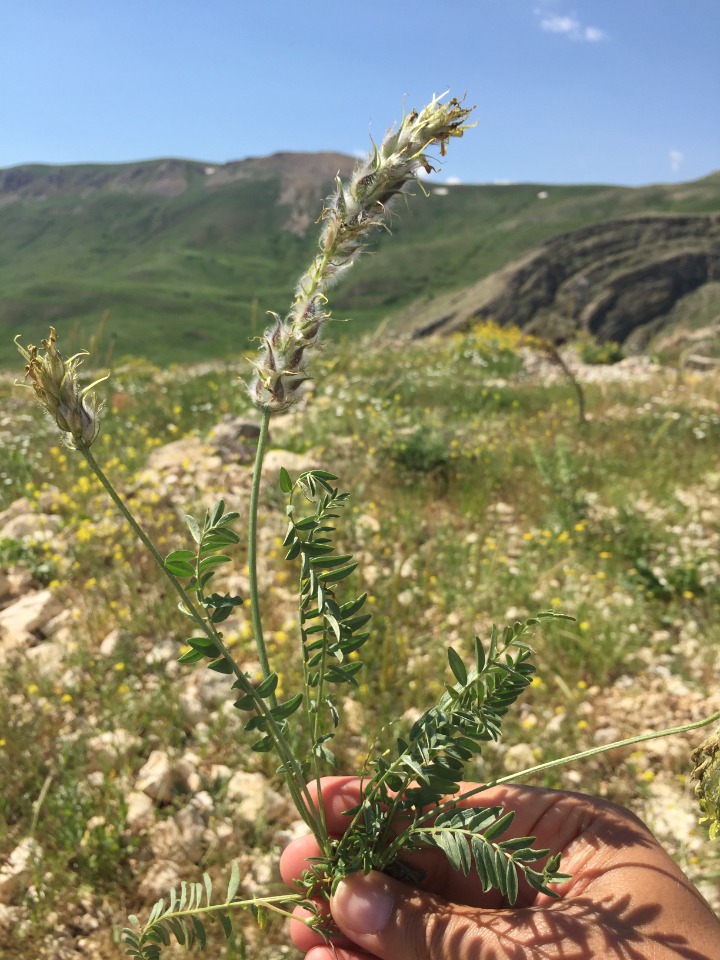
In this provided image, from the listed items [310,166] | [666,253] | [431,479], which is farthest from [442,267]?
[431,479]

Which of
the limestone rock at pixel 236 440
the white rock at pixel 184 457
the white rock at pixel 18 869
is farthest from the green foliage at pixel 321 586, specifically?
the limestone rock at pixel 236 440

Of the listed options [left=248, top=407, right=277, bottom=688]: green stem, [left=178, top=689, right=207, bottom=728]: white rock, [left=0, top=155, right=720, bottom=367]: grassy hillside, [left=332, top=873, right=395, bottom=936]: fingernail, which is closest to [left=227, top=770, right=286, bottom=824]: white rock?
[left=178, top=689, right=207, bottom=728]: white rock

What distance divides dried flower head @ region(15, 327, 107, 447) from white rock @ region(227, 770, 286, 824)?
7.69 ft

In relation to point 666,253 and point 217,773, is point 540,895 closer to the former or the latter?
point 217,773

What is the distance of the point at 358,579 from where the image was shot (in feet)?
13.5

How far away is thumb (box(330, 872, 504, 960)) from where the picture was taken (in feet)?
5.03

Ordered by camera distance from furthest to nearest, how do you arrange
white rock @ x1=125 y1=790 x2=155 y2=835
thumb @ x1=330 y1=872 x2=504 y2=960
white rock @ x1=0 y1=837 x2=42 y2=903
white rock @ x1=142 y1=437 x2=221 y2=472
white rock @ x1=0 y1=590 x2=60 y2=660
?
white rock @ x1=142 y1=437 x2=221 y2=472 < white rock @ x1=0 y1=590 x2=60 y2=660 < white rock @ x1=125 y1=790 x2=155 y2=835 < white rock @ x1=0 y1=837 x2=42 y2=903 < thumb @ x1=330 y1=872 x2=504 y2=960

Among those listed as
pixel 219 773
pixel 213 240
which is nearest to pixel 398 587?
pixel 219 773

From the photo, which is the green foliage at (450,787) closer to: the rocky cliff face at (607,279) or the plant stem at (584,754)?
the plant stem at (584,754)

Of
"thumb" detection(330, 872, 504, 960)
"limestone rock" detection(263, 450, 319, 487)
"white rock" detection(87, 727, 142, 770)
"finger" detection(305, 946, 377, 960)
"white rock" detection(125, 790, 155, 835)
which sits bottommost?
→ "white rock" detection(125, 790, 155, 835)

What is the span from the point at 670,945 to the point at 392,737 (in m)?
2.06

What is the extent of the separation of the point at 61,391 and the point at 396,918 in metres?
1.49

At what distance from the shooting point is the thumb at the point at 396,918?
1.53m

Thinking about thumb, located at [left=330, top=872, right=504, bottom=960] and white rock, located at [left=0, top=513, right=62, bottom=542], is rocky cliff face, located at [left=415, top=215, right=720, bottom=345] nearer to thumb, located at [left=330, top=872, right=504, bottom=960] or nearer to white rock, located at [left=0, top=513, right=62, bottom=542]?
white rock, located at [left=0, top=513, right=62, bottom=542]
